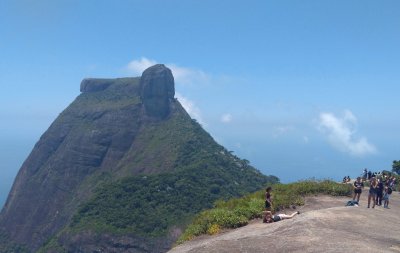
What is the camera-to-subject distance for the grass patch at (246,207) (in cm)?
2048

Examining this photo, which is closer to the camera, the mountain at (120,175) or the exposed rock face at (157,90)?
the mountain at (120,175)

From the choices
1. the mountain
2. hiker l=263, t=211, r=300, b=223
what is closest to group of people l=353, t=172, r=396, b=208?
hiker l=263, t=211, r=300, b=223

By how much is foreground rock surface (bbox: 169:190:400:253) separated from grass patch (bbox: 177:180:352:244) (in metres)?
0.95

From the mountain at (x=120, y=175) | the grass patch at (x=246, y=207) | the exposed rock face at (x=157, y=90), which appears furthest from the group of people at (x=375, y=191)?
the exposed rock face at (x=157, y=90)

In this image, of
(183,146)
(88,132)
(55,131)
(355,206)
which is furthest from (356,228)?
(55,131)

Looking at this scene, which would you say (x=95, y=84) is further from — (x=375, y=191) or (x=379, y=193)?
(x=375, y=191)

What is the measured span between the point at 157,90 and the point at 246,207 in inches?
4955

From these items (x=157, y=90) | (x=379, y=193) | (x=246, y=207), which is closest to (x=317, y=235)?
(x=246, y=207)

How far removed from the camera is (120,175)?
4951 inches

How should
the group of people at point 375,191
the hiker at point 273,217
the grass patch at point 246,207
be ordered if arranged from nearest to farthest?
the hiker at point 273,217, the grass patch at point 246,207, the group of people at point 375,191

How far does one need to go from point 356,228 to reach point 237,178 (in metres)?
91.9

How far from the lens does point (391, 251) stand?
1389 centimetres

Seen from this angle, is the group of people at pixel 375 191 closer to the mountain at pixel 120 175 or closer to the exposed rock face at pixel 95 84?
the mountain at pixel 120 175

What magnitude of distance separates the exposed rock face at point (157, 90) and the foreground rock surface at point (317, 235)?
406 feet
